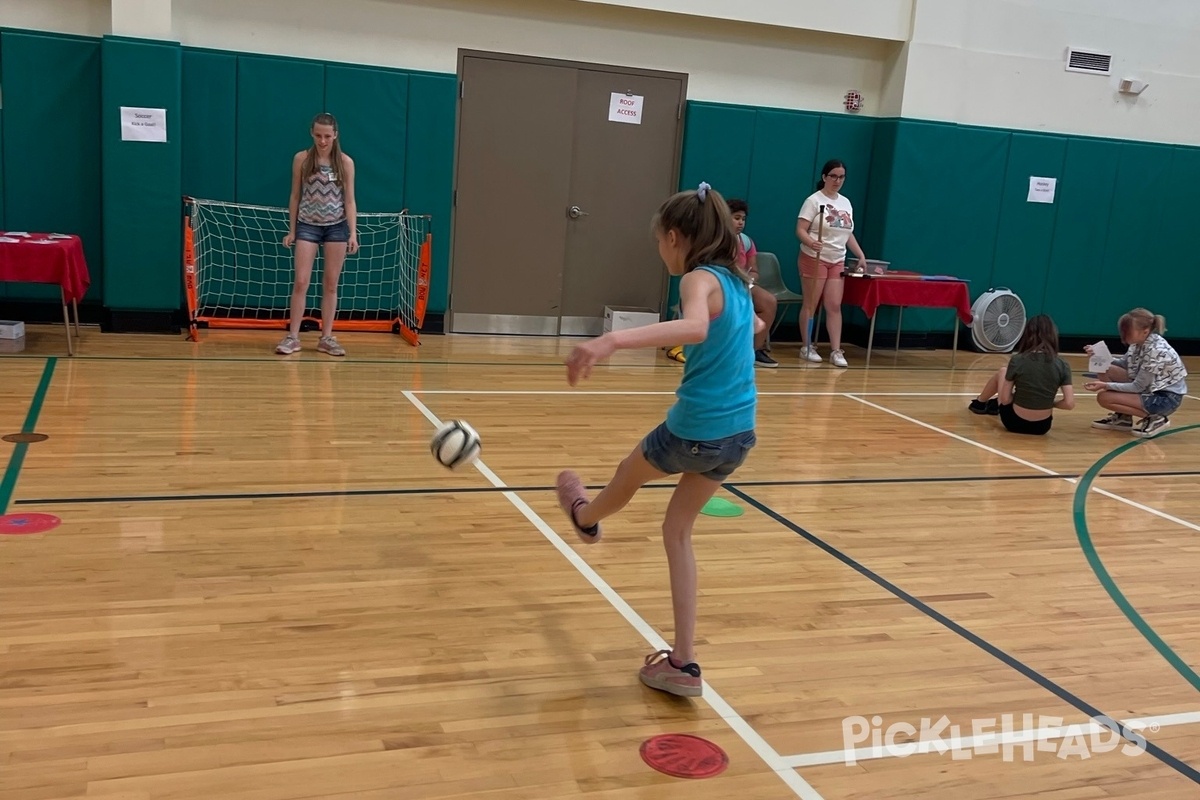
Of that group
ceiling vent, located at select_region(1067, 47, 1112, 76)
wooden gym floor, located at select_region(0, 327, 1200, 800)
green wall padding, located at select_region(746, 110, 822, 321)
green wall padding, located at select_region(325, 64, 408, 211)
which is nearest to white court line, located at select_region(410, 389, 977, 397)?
wooden gym floor, located at select_region(0, 327, 1200, 800)

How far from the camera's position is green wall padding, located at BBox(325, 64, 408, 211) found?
912 centimetres

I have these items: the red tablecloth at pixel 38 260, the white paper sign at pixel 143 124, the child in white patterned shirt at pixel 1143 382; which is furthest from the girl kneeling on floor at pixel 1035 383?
the white paper sign at pixel 143 124

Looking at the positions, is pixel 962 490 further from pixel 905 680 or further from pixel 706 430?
pixel 706 430

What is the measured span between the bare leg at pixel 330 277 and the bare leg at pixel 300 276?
120 mm

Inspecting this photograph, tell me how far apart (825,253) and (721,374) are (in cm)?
703

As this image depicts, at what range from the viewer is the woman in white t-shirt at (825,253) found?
9.45 meters

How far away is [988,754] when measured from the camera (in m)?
2.85

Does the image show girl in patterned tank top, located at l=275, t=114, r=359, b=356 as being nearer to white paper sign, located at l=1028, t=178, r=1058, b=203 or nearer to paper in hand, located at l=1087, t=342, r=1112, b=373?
paper in hand, located at l=1087, t=342, r=1112, b=373

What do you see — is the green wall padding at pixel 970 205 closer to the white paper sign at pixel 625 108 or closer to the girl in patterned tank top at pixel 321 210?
the white paper sign at pixel 625 108

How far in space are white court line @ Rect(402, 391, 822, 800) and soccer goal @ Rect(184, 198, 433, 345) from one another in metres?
4.43

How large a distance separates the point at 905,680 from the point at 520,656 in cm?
118

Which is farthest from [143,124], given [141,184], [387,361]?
[387,361]

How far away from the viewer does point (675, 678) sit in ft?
9.98

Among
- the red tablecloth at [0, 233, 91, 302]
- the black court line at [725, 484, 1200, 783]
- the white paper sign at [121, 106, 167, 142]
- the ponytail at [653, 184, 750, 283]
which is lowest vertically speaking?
the black court line at [725, 484, 1200, 783]
